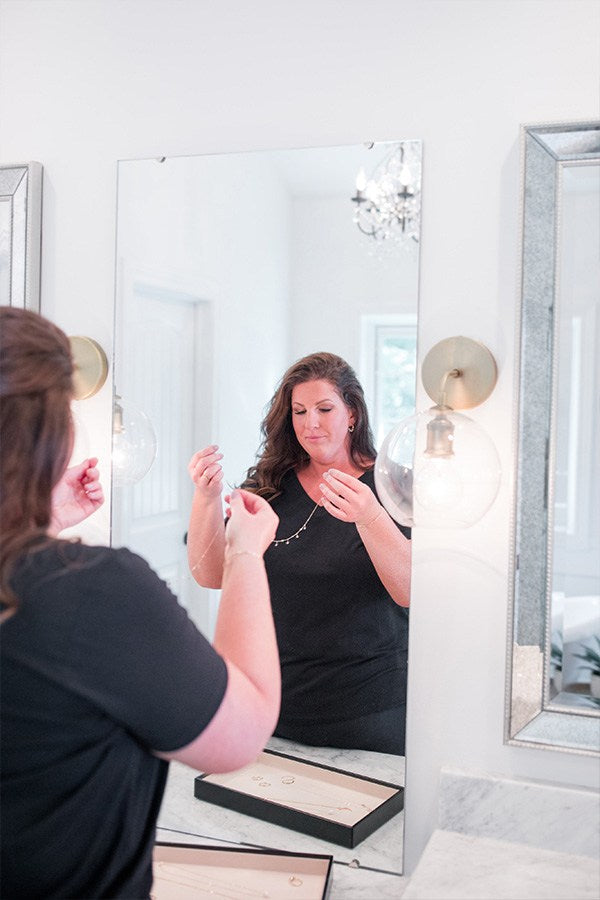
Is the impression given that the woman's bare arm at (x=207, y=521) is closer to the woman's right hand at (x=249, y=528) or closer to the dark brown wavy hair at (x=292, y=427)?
the dark brown wavy hair at (x=292, y=427)

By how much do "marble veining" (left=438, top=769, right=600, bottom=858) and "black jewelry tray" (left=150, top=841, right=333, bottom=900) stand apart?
0.19 meters

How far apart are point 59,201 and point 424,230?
632 mm

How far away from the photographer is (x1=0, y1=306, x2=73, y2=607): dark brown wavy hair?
2.60ft

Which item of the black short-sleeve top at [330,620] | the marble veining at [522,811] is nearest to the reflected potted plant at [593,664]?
the marble veining at [522,811]

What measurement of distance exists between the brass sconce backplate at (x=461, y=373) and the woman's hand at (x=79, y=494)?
1.81 feet

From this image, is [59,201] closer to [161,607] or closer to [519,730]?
[161,607]

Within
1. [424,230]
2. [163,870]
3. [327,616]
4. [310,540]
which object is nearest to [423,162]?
[424,230]

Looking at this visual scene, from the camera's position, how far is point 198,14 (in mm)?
1373

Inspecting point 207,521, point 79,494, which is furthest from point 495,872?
point 79,494

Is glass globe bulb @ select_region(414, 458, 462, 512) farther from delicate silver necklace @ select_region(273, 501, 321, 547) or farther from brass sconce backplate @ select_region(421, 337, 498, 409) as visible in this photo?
delicate silver necklace @ select_region(273, 501, 321, 547)

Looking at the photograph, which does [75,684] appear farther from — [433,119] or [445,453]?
[433,119]

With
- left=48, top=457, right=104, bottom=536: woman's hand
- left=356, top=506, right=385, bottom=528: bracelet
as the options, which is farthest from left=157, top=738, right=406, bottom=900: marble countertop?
left=48, top=457, right=104, bottom=536: woman's hand

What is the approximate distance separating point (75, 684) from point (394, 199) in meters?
0.82

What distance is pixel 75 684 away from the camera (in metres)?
0.78
